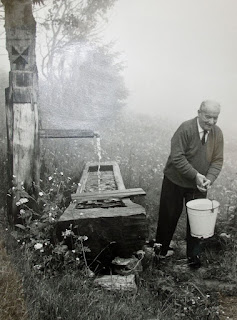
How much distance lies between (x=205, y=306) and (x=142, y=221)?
105cm

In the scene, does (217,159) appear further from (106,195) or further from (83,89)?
(83,89)

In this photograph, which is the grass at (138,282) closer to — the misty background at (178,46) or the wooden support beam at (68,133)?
the wooden support beam at (68,133)

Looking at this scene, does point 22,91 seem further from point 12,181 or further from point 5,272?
point 5,272

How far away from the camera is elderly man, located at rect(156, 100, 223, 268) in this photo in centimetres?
451

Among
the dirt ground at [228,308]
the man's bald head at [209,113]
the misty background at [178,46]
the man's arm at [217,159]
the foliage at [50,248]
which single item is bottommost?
the dirt ground at [228,308]

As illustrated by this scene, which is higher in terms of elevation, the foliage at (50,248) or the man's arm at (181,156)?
the man's arm at (181,156)

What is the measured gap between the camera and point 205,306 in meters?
3.74

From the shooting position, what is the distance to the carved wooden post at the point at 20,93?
5.05 m

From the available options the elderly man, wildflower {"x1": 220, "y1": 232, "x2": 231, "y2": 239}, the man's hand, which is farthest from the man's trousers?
wildflower {"x1": 220, "y1": 232, "x2": 231, "y2": 239}

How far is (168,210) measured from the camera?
4.96 meters

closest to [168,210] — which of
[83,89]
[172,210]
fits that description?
[172,210]

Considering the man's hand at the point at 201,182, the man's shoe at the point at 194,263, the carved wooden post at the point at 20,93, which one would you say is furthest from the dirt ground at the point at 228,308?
the carved wooden post at the point at 20,93

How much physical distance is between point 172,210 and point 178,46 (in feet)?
23.0

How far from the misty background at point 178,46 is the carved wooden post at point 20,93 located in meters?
3.10
